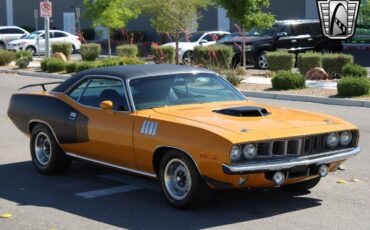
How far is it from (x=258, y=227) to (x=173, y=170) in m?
1.08

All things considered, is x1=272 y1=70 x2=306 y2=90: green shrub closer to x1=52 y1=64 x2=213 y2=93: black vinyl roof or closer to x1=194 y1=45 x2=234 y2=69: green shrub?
x1=194 y1=45 x2=234 y2=69: green shrub

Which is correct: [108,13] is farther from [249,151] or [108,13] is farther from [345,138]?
[249,151]

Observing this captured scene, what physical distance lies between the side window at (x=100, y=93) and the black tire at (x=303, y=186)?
1.94 metres

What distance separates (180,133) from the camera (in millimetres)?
6852

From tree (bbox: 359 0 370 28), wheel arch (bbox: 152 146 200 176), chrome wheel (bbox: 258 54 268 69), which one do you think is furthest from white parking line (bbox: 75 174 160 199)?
tree (bbox: 359 0 370 28)

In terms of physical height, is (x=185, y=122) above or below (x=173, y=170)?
above

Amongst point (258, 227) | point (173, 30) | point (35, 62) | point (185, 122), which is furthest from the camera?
point (35, 62)

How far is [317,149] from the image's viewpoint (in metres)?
6.94

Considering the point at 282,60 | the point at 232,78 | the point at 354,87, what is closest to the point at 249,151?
the point at 354,87

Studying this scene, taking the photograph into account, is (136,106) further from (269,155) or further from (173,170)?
(269,155)

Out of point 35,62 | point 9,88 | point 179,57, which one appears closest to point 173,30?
point 179,57

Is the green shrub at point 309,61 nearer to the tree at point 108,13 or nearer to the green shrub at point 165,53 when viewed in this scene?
the green shrub at point 165,53

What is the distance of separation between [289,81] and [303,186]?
12145mm

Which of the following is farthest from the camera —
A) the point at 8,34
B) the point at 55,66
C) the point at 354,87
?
the point at 8,34
